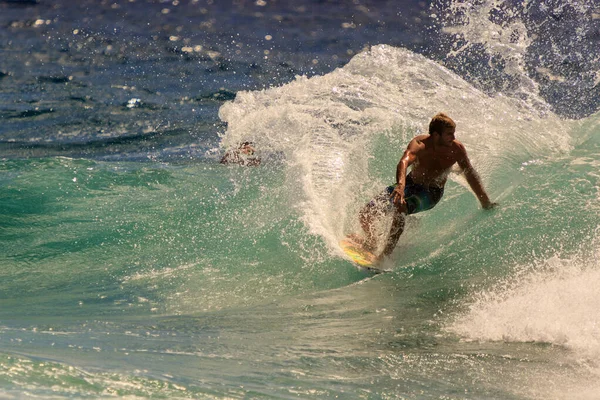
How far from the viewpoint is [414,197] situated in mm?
7398

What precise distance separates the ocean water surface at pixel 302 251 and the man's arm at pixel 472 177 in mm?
447

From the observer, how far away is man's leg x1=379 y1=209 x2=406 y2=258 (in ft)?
23.9

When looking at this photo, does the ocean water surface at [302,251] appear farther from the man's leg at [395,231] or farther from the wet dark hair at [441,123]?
the wet dark hair at [441,123]

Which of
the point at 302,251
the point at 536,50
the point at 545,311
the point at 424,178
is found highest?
the point at 424,178

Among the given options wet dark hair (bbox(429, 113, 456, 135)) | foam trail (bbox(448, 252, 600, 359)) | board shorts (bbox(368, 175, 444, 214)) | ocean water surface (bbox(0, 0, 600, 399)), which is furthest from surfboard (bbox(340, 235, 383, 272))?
Answer: wet dark hair (bbox(429, 113, 456, 135))

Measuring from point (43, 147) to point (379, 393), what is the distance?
33.1ft

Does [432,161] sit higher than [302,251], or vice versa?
[432,161]

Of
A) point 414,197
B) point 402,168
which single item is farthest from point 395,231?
point 402,168

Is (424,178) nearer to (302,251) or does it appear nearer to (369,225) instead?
(369,225)

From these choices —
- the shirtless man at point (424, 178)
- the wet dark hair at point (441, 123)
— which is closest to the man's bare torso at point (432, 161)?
the shirtless man at point (424, 178)

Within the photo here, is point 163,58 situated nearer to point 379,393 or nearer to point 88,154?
point 88,154

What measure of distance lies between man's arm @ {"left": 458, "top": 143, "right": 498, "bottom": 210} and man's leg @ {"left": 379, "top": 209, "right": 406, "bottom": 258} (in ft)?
2.25

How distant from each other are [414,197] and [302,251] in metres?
1.17

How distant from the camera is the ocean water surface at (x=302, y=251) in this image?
4867 mm
